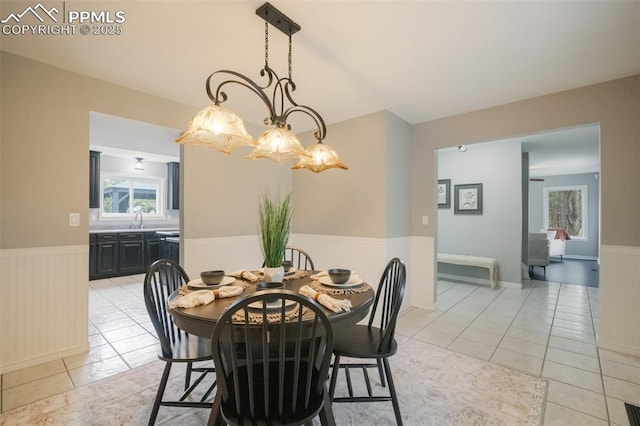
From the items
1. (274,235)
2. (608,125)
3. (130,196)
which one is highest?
(608,125)

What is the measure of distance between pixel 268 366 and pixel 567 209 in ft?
34.1

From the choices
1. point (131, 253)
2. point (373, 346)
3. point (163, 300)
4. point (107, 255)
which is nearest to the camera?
point (373, 346)

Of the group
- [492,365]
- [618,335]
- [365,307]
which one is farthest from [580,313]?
[365,307]

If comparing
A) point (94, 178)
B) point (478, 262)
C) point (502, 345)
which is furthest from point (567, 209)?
point (94, 178)

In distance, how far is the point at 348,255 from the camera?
145 inches

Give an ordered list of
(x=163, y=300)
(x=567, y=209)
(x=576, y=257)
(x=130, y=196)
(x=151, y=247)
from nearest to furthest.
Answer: (x=163, y=300) < (x=151, y=247) < (x=130, y=196) < (x=576, y=257) < (x=567, y=209)

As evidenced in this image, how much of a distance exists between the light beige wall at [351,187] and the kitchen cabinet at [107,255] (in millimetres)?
3815

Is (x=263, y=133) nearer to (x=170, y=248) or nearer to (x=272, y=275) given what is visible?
(x=272, y=275)

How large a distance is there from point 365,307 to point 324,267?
2.40 m

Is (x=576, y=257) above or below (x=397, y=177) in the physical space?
below

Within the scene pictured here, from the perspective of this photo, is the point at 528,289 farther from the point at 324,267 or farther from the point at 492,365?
the point at 324,267

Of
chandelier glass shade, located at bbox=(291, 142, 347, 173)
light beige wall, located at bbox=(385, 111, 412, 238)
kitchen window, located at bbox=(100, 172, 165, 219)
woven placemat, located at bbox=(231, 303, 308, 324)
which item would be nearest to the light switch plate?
chandelier glass shade, located at bbox=(291, 142, 347, 173)

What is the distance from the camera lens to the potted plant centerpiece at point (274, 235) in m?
1.65

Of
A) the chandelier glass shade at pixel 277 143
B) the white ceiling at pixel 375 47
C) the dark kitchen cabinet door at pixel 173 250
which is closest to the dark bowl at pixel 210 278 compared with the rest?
the chandelier glass shade at pixel 277 143
